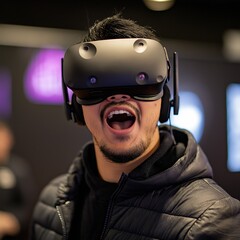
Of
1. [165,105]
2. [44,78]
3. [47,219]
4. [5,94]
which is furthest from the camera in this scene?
[44,78]

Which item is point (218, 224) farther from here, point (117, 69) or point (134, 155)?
point (117, 69)

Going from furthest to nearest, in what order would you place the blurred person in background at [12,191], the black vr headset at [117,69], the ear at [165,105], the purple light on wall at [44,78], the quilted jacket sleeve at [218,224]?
1. the purple light on wall at [44,78]
2. the blurred person in background at [12,191]
3. the ear at [165,105]
4. the black vr headset at [117,69]
5. the quilted jacket sleeve at [218,224]

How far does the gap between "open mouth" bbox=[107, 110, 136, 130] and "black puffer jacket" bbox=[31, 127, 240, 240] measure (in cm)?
11

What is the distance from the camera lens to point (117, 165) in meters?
1.16

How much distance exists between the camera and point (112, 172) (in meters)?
1.17

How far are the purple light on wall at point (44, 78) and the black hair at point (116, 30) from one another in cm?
137

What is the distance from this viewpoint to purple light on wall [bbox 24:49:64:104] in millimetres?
2504

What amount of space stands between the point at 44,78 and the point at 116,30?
148cm

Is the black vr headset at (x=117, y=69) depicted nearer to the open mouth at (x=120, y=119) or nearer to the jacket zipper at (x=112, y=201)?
the open mouth at (x=120, y=119)

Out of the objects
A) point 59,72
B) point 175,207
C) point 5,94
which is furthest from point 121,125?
point 59,72

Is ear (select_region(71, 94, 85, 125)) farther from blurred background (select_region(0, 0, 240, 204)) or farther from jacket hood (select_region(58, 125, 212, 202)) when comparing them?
blurred background (select_region(0, 0, 240, 204))

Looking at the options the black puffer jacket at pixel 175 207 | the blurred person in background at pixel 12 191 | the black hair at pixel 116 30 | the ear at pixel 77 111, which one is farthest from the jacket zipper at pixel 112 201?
the blurred person in background at pixel 12 191

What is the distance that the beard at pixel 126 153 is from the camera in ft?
3.58

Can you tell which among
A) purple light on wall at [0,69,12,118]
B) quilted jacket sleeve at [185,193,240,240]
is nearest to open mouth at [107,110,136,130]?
quilted jacket sleeve at [185,193,240,240]
